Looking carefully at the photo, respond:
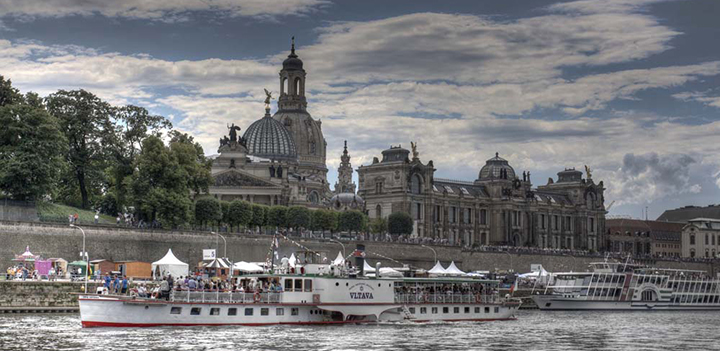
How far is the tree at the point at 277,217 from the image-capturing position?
124 m

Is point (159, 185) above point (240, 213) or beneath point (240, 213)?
above

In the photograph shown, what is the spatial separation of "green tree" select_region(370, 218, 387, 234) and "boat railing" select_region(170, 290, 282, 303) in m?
85.8

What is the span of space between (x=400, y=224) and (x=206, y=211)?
151ft

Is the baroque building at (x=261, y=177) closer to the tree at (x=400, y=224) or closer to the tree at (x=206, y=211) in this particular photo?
the tree at (x=400, y=224)

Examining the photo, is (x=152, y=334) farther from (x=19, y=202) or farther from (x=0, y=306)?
(x=19, y=202)

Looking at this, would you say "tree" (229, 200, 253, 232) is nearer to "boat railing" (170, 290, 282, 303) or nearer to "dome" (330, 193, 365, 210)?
"dome" (330, 193, 365, 210)

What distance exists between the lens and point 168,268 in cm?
8131

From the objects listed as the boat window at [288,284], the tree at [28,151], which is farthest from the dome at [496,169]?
the boat window at [288,284]

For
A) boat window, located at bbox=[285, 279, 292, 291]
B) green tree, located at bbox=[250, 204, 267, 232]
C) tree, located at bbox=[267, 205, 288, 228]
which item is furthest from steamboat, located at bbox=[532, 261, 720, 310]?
boat window, located at bbox=[285, 279, 292, 291]

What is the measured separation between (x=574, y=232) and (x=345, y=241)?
86.6 m

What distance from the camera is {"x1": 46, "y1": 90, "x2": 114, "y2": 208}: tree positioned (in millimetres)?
100375

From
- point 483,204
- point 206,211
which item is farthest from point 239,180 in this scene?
point 483,204

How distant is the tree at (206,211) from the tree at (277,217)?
48.6ft

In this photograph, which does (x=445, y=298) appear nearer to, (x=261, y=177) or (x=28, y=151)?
(x=28, y=151)
